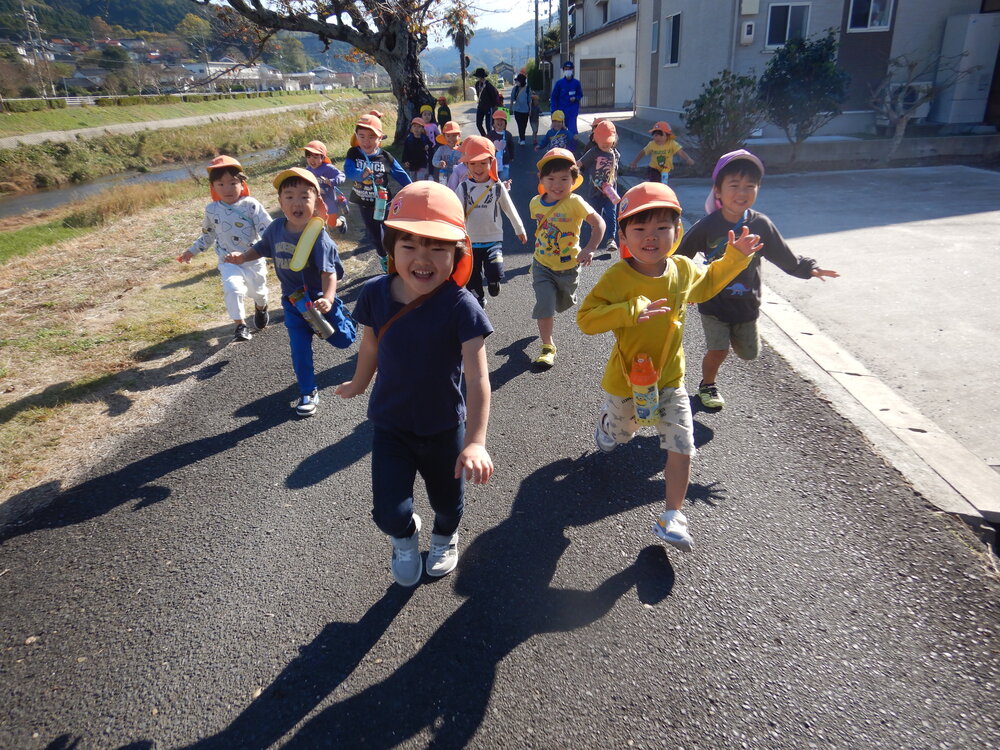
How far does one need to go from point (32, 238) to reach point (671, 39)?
20.0 m

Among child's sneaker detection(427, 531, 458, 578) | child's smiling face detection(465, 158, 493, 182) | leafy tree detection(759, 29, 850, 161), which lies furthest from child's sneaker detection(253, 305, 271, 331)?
leafy tree detection(759, 29, 850, 161)

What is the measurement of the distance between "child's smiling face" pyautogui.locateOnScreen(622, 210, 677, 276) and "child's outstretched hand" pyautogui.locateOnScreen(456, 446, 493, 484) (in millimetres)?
1260

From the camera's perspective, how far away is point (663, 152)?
29.1 ft

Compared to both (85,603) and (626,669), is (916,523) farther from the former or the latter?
(85,603)

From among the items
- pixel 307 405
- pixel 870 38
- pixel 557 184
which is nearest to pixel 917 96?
pixel 870 38

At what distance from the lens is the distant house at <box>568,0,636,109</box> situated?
3400 centimetres

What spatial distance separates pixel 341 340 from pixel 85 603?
7.00 feet

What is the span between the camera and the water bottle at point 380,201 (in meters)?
6.88

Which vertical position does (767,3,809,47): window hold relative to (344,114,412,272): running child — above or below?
above

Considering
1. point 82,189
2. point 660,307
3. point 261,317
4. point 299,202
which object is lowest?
point 261,317

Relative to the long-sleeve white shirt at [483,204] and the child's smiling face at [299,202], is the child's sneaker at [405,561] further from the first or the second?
the long-sleeve white shirt at [483,204]

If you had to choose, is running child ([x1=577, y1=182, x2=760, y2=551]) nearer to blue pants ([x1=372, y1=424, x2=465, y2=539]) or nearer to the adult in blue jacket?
blue pants ([x1=372, y1=424, x2=465, y2=539])

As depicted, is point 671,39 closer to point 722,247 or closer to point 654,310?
point 722,247

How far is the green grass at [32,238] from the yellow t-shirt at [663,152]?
1047 centimetres
